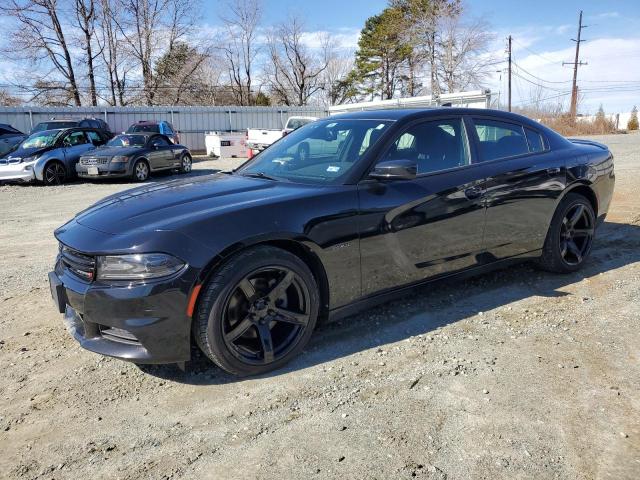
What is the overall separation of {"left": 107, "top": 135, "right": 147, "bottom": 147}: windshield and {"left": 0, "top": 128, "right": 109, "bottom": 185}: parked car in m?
0.73

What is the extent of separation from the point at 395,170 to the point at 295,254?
0.90 metres

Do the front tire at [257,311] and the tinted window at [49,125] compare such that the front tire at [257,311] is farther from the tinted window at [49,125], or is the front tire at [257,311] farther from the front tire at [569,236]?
the tinted window at [49,125]

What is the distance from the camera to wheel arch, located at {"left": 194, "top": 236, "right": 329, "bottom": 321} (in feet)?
9.75

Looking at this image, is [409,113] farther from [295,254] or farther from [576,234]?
[576,234]

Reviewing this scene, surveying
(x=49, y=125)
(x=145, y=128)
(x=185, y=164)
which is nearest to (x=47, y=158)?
(x=185, y=164)

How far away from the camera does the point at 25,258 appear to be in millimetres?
6250

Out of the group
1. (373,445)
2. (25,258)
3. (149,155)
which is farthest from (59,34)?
(373,445)

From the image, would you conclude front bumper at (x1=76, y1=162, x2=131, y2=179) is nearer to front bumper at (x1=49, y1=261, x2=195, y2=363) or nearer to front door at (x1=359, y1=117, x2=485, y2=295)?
front door at (x1=359, y1=117, x2=485, y2=295)

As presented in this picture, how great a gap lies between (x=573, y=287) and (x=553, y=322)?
38.7 inches

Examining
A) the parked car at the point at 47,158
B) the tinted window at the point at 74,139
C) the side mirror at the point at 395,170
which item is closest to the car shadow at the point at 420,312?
the side mirror at the point at 395,170

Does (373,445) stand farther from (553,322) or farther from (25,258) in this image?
(25,258)

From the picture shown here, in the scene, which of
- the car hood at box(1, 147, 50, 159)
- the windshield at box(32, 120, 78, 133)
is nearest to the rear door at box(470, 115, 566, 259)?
the car hood at box(1, 147, 50, 159)

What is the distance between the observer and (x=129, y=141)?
1585 cm

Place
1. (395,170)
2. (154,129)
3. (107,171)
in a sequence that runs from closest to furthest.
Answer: (395,170), (107,171), (154,129)
